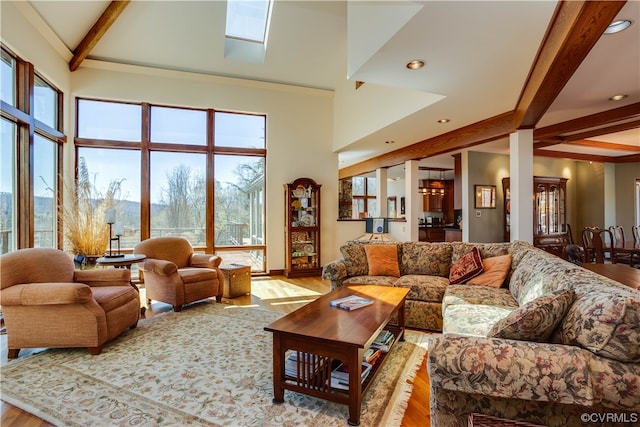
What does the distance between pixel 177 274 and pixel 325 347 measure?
111 inches

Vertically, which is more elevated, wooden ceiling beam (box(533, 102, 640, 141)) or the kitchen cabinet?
wooden ceiling beam (box(533, 102, 640, 141))

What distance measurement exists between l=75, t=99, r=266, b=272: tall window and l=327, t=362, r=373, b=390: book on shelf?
452 cm

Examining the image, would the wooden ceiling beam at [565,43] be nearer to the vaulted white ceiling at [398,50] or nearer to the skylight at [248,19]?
the vaulted white ceiling at [398,50]

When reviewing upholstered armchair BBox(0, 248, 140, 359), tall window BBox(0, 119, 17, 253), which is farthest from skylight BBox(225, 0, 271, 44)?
upholstered armchair BBox(0, 248, 140, 359)

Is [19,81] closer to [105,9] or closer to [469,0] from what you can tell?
[105,9]

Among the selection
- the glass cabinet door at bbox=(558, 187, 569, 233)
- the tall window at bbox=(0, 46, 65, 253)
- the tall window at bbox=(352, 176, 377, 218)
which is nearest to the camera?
the tall window at bbox=(0, 46, 65, 253)

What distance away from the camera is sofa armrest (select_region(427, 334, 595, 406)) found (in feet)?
4.48

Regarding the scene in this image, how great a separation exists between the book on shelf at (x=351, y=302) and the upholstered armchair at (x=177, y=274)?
2270 millimetres

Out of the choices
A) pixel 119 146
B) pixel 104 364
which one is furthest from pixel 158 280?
pixel 119 146

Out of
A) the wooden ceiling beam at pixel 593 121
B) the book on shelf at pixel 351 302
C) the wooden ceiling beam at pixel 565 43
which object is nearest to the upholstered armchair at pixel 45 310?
the book on shelf at pixel 351 302

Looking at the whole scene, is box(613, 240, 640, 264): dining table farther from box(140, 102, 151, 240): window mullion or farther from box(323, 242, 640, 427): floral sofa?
box(140, 102, 151, 240): window mullion

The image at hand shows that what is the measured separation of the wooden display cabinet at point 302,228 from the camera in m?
6.44

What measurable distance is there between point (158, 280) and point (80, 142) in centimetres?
306

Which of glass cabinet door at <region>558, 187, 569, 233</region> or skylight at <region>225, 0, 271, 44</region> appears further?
glass cabinet door at <region>558, 187, 569, 233</region>
